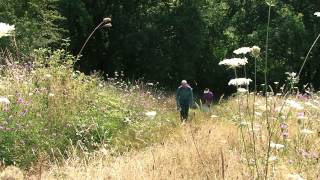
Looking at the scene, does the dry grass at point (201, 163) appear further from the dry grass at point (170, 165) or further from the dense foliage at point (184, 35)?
the dense foliage at point (184, 35)

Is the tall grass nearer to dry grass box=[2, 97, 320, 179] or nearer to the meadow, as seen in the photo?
the meadow

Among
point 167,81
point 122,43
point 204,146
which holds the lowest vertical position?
point 167,81

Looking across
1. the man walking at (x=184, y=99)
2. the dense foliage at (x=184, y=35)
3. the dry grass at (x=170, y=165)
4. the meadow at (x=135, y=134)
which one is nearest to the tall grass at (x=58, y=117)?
the meadow at (x=135, y=134)

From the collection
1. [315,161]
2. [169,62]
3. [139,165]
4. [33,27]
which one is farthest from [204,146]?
[169,62]

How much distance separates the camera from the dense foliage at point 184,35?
92.8 feet

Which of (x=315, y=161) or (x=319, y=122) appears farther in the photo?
(x=319, y=122)

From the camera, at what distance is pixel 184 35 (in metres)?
28.4

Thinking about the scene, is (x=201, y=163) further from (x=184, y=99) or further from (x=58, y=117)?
(x=184, y=99)

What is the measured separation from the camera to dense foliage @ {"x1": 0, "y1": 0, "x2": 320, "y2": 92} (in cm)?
2830

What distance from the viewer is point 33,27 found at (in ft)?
54.1

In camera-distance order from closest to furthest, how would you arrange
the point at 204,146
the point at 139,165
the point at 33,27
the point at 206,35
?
the point at 139,165
the point at 204,146
the point at 33,27
the point at 206,35

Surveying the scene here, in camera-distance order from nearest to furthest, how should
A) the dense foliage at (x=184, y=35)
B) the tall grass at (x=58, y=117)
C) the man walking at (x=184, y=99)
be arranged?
1. the tall grass at (x=58, y=117)
2. the man walking at (x=184, y=99)
3. the dense foliage at (x=184, y=35)

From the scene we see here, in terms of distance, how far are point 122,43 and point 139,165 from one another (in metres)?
24.2

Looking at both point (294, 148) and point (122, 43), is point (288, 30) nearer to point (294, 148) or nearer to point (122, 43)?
point (122, 43)
